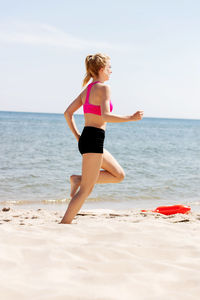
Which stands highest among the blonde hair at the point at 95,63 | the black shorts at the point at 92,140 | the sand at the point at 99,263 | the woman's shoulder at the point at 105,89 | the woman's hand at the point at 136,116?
the blonde hair at the point at 95,63

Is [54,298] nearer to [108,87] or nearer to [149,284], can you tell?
[149,284]

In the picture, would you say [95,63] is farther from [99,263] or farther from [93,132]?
[99,263]

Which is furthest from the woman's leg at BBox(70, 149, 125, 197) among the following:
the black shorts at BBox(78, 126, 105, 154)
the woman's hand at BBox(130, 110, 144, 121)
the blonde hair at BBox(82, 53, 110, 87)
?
the blonde hair at BBox(82, 53, 110, 87)

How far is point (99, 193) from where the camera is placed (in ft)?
30.1

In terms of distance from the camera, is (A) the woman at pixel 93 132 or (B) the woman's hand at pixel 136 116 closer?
(B) the woman's hand at pixel 136 116

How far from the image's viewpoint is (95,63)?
4328mm

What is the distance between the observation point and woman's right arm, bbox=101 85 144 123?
12.9ft

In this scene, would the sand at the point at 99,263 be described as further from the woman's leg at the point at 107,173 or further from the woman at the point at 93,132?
the woman's leg at the point at 107,173

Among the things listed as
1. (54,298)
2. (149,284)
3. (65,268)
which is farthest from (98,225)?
(54,298)

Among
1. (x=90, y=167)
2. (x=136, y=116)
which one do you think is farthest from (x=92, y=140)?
(x=136, y=116)

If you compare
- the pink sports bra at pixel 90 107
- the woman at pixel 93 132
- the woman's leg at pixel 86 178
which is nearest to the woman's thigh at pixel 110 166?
the woman at pixel 93 132

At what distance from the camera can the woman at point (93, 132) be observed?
4199 millimetres

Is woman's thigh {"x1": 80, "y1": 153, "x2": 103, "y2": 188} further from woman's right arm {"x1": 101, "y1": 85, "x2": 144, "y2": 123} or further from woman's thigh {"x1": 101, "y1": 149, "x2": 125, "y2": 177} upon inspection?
woman's right arm {"x1": 101, "y1": 85, "x2": 144, "y2": 123}

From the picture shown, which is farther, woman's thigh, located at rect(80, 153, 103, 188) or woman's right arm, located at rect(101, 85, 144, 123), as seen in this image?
woman's thigh, located at rect(80, 153, 103, 188)
